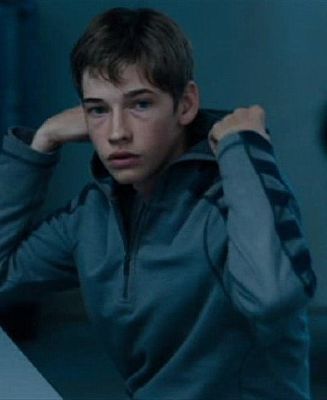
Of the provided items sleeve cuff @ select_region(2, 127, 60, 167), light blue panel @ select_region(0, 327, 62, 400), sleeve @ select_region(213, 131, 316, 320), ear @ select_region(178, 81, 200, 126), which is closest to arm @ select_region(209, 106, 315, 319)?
sleeve @ select_region(213, 131, 316, 320)

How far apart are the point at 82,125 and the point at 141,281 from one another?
34 centimetres

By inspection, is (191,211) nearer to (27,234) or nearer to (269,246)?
(269,246)

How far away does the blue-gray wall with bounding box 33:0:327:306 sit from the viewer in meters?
4.37

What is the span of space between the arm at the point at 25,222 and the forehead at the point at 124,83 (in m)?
0.25

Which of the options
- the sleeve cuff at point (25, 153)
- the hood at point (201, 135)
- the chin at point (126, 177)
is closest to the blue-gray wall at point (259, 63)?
the sleeve cuff at point (25, 153)

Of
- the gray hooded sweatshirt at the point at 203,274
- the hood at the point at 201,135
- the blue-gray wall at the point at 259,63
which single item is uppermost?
the hood at the point at 201,135

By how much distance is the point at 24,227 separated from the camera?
221cm

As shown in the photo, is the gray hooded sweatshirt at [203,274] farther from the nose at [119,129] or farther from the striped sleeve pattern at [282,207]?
the nose at [119,129]

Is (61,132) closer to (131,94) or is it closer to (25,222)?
(25,222)

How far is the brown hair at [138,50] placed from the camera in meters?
1.93

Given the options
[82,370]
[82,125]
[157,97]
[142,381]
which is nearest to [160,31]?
[157,97]

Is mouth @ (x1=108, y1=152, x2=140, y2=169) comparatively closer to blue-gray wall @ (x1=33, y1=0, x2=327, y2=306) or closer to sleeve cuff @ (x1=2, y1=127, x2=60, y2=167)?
sleeve cuff @ (x1=2, y1=127, x2=60, y2=167)

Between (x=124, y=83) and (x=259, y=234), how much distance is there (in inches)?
12.2

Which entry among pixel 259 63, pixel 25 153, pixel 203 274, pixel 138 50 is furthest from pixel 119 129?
pixel 259 63
